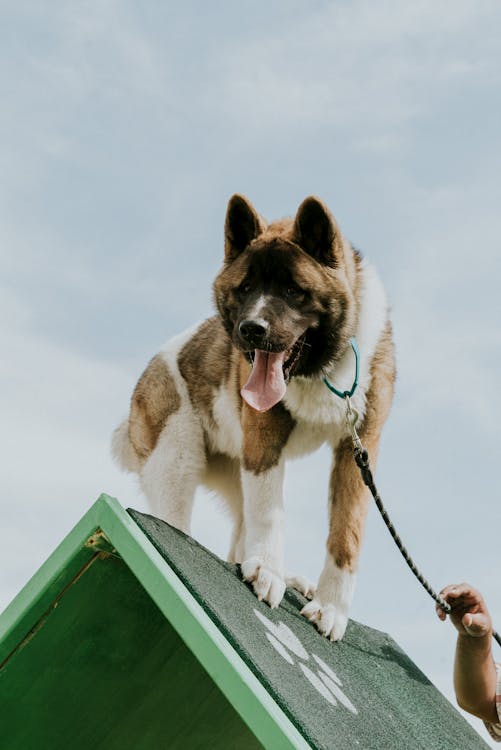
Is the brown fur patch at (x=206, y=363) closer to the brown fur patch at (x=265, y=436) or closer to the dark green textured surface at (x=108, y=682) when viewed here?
the brown fur patch at (x=265, y=436)

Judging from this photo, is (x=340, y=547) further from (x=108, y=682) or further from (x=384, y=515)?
(x=108, y=682)

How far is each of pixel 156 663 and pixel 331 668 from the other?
720 mm

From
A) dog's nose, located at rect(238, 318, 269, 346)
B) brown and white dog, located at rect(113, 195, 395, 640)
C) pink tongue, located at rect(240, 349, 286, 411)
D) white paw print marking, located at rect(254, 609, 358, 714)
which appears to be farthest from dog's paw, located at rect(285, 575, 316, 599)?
dog's nose, located at rect(238, 318, 269, 346)

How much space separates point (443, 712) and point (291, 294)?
2.05 meters

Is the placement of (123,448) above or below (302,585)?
above

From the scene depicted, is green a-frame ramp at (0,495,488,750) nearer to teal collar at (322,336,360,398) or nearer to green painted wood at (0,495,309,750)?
green painted wood at (0,495,309,750)

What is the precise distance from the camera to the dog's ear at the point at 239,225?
13.8 feet

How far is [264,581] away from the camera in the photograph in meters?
3.54

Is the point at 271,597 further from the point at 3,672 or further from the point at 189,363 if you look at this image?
the point at 189,363

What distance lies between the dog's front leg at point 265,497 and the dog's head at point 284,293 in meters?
0.25

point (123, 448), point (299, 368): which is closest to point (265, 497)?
point (299, 368)

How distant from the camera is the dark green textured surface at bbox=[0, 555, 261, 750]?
2.67 m

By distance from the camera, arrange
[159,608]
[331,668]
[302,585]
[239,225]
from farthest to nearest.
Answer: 1. [302,585]
2. [239,225]
3. [331,668]
4. [159,608]

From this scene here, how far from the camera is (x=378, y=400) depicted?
14.3ft
